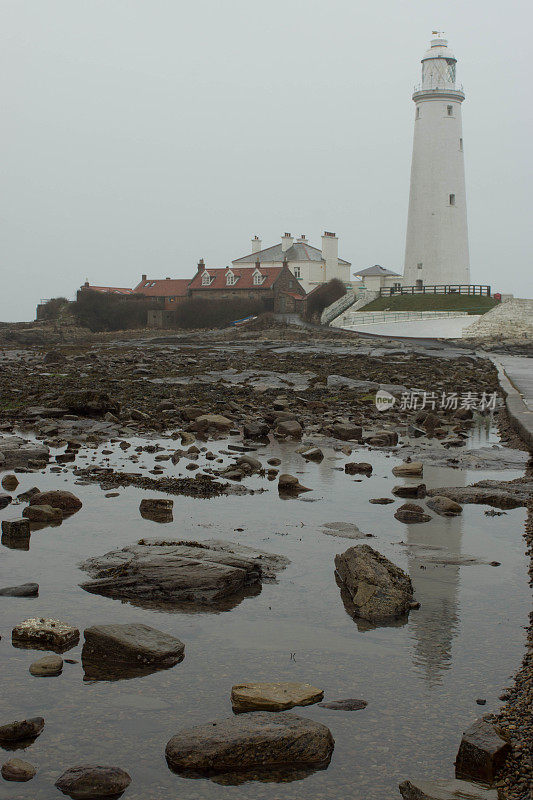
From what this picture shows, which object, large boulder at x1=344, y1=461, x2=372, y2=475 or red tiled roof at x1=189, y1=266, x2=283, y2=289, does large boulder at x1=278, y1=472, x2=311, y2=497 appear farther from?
red tiled roof at x1=189, y1=266, x2=283, y2=289

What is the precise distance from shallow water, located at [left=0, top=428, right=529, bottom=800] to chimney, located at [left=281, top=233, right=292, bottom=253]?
82.5m

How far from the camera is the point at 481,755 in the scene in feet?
9.05

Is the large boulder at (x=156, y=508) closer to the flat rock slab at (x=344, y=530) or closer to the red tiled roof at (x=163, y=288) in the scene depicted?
the flat rock slab at (x=344, y=530)

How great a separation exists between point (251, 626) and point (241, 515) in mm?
2369

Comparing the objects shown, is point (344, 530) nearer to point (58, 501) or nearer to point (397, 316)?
point (58, 501)

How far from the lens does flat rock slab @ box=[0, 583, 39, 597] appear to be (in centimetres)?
445

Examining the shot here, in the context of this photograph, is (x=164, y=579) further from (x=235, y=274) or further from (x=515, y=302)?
(x=235, y=274)

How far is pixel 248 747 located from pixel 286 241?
86.6m

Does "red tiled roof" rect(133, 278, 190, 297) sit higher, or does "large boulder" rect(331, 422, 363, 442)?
"red tiled roof" rect(133, 278, 190, 297)

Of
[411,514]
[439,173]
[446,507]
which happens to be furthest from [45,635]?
[439,173]

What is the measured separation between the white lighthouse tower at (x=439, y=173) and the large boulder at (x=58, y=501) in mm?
56899

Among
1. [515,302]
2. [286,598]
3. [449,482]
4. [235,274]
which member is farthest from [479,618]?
[235,274]

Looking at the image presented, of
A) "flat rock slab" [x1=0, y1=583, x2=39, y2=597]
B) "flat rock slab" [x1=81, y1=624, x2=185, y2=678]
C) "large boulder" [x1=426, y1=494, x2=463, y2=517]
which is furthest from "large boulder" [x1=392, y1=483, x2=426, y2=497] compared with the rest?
"flat rock slab" [x1=81, y1=624, x2=185, y2=678]

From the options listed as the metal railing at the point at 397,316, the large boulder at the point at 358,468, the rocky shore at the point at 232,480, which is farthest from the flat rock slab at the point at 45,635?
the metal railing at the point at 397,316
